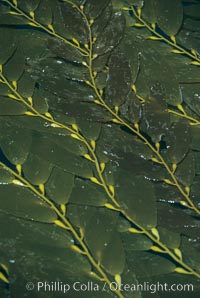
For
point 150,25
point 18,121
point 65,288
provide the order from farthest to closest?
point 150,25 → point 18,121 → point 65,288

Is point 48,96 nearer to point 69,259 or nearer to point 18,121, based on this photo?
point 18,121

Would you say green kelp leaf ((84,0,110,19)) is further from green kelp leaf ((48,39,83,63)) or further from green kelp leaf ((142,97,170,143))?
green kelp leaf ((142,97,170,143))

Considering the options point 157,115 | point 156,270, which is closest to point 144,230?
point 156,270

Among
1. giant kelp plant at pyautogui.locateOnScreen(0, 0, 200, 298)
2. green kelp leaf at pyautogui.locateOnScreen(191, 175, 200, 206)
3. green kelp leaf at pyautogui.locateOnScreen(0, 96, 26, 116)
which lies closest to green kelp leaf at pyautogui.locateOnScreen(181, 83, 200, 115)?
giant kelp plant at pyautogui.locateOnScreen(0, 0, 200, 298)

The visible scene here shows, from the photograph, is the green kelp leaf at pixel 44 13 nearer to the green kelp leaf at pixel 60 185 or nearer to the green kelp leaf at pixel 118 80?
the green kelp leaf at pixel 118 80

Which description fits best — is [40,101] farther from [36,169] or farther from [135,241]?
[135,241]
